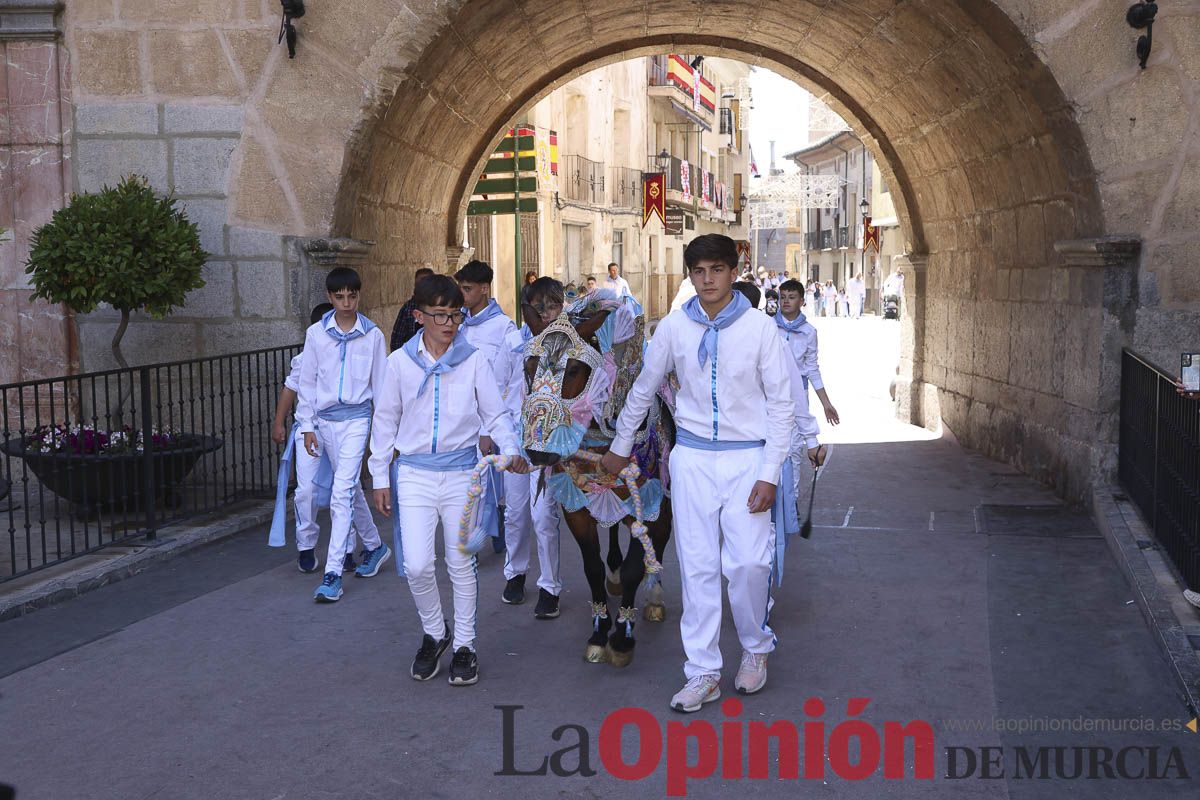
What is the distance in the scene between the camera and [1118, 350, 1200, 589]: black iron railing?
236 inches

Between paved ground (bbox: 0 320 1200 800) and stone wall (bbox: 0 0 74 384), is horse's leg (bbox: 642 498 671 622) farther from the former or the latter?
stone wall (bbox: 0 0 74 384)

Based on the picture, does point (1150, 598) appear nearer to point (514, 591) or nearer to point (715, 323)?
point (715, 323)

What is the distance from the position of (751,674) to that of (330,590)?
2.57 m

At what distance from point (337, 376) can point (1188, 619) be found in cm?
445

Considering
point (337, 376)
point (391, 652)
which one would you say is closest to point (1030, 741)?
point (391, 652)

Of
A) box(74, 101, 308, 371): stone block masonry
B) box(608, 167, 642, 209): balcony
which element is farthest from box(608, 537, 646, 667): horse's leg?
box(608, 167, 642, 209): balcony

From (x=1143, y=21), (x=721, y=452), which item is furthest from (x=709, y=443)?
(x=1143, y=21)

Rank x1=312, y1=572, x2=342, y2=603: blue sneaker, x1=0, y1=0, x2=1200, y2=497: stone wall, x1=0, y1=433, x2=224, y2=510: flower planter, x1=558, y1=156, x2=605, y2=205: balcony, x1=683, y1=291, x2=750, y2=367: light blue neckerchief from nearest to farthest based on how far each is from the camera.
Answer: x1=683, y1=291, x2=750, y2=367: light blue neckerchief → x1=312, y1=572, x2=342, y2=603: blue sneaker → x1=0, y1=433, x2=224, y2=510: flower planter → x1=0, y1=0, x2=1200, y2=497: stone wall → x1=558, y1=156, x2=605, y2=205: balcony

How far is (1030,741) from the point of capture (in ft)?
14.9

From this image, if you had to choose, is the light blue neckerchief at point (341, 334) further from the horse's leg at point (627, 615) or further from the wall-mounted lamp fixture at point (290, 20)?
the wall-mounted lamp fixture at point (290, 20)

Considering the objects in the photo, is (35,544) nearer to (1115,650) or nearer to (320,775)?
(320,775)

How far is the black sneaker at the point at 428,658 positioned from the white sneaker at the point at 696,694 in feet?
3.49

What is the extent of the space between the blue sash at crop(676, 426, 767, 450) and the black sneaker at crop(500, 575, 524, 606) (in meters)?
1.89

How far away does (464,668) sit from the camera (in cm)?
526
